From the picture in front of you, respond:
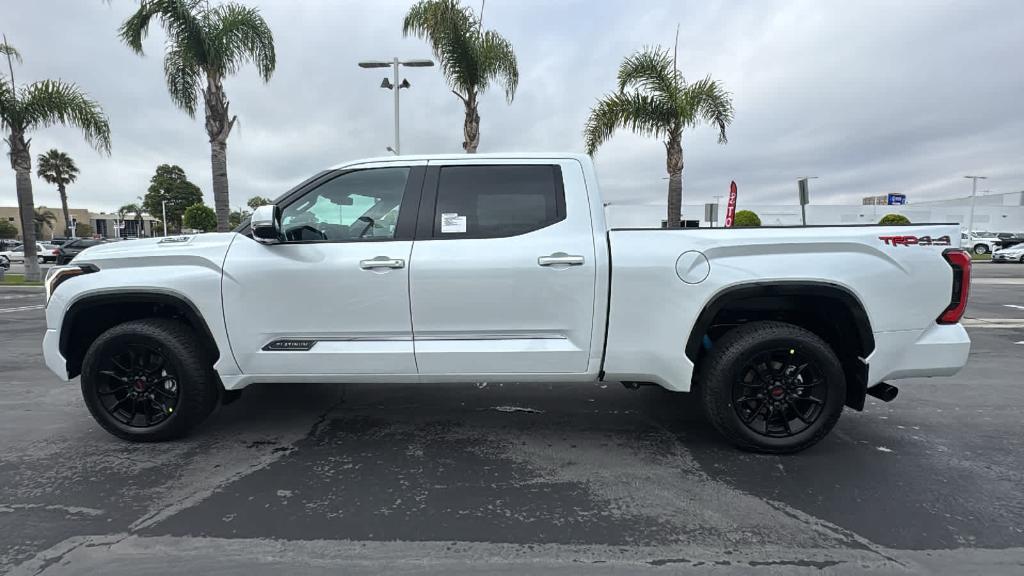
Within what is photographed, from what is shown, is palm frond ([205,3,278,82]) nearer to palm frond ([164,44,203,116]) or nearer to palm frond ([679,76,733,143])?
palm frond ([164,44,203,116])

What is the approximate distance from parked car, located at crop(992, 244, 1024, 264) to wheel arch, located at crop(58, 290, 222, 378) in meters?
37.4

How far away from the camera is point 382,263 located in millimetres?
3270

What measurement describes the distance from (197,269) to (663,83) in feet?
41.3

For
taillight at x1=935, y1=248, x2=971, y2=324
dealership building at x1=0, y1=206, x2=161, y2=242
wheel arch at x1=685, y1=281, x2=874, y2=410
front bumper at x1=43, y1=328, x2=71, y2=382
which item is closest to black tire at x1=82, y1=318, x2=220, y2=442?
front bumper at x1=43, y1=328, x2=71, y2=382

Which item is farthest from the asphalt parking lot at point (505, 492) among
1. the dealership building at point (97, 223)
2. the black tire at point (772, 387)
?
the dealership building at point (97, 223)

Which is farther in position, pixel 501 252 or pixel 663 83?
pixel 663 83

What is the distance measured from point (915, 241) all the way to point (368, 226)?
3355 millimetres

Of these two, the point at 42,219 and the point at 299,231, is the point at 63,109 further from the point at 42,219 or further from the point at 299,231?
the point at 42,219

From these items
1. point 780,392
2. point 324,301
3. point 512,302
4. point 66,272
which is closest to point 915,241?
point 780,392

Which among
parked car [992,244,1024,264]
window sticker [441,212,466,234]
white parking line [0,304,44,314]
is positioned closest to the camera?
window sticker [441,212,466,234]

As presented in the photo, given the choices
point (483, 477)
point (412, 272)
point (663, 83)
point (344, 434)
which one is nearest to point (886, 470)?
point (483, 477)

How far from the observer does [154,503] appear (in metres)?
2.81

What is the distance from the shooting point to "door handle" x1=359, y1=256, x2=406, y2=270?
327cm

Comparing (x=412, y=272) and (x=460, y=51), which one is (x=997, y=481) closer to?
(x=412, y=272)
